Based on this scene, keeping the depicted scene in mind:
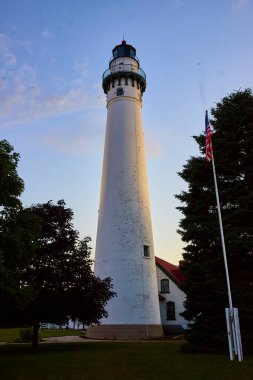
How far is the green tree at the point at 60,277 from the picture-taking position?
58.5 feet

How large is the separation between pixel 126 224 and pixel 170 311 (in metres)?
13.1

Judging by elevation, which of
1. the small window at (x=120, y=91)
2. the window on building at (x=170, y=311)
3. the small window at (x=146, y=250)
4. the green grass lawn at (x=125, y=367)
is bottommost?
the green grass lawn at (x=125, y=367)

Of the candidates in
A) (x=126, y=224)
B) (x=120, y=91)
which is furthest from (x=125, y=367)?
(x=120, y=91)

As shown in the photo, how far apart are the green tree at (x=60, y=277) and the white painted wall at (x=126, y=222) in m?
5.79

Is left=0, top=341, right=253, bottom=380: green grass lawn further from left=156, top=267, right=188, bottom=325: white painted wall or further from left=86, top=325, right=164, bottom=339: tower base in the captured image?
left=156, top=267, right=188, bottom=325: white painted wall

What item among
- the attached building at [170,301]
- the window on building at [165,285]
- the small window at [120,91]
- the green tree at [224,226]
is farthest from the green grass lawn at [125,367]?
the small window at [120,91]

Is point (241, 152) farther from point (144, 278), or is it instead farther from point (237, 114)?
point (144, 278)

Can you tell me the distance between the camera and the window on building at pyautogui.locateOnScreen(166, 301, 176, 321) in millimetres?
34969

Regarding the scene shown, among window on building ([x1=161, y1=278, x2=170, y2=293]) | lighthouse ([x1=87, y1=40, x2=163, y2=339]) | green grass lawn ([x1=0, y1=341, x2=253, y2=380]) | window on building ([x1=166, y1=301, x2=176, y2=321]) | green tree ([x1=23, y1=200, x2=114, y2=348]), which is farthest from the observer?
window on building ([x1=161, y1=278, x2=170, y2=293])

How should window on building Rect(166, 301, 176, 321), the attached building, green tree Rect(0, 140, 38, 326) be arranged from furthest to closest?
window on building Rect(166, 301, 176, 321) < the attached building < green tree Rect(0, 140, 38, 326)

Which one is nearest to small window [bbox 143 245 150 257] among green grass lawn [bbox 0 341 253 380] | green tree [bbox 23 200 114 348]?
green tree [bbox 23 200 114 348]

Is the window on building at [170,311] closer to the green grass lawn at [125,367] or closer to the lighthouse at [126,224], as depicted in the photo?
the lighthouse at [126,224]

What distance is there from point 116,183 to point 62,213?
9.12 meters

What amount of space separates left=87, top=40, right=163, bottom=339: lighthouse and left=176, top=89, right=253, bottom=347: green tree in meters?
9.15
